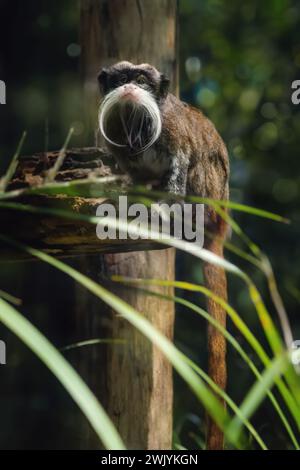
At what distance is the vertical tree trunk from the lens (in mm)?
2762

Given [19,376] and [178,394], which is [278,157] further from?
[19,376]

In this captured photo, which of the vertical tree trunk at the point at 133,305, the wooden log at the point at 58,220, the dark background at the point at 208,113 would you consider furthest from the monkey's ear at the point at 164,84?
the dark background at the point at 208,113

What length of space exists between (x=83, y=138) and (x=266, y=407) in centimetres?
196

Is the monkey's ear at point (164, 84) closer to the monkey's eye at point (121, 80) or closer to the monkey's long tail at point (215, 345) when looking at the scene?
the monkey's eye at point (121, 80)

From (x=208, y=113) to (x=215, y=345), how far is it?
271 centimetres

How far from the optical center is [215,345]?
96.0 inches

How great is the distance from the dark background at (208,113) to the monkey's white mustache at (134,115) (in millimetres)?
1734

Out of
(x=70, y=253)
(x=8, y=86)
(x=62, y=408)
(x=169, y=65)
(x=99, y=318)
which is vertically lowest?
(x=62, y=408)

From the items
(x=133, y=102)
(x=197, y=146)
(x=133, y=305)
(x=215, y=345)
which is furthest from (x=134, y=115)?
(x=215, y=345)

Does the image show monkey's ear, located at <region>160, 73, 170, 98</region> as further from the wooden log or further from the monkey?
the wooden log

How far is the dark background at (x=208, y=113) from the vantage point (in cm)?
441
